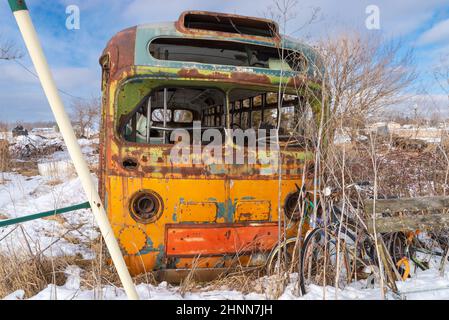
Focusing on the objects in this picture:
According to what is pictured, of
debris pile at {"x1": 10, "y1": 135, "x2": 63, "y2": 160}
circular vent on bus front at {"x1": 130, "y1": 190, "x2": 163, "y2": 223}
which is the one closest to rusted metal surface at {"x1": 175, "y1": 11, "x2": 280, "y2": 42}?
circular vent on bus front at {"x1": 130, "y1": 190, "x2": 163, "y2": 223}

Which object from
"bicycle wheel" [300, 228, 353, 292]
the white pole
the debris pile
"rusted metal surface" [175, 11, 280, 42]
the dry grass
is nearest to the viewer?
the white pole

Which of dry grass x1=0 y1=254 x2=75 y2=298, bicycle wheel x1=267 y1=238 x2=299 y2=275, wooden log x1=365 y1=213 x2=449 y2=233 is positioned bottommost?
dry grass x1=0 y1=254 x2=75 y2=298

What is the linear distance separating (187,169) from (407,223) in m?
Answer: 2.11

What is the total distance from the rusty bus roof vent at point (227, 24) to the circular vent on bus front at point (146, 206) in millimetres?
1577

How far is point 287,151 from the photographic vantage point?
133 inches

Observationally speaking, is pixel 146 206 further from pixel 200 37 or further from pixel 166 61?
pixel 200 37

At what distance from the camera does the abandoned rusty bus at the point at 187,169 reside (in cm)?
298

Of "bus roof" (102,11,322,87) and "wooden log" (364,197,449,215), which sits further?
"bus roof" (102,11,322,87)

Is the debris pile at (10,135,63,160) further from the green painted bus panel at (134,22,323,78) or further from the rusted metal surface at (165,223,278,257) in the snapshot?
the rusted metal surface at (165,223,278,257)

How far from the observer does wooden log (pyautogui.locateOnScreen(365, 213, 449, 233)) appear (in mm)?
2910

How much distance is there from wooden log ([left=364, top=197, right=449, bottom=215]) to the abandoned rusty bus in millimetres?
679

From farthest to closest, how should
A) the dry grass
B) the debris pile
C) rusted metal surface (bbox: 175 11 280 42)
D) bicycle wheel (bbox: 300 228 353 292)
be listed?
the debris pile < rusted metal surface (bbox: 175 11 280 42) < the dry grass < bicycle wheel (bbox: 300 228 353 292)

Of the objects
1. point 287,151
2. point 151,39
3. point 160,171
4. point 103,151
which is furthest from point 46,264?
point 287,151

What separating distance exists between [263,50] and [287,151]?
1057 millimetres
